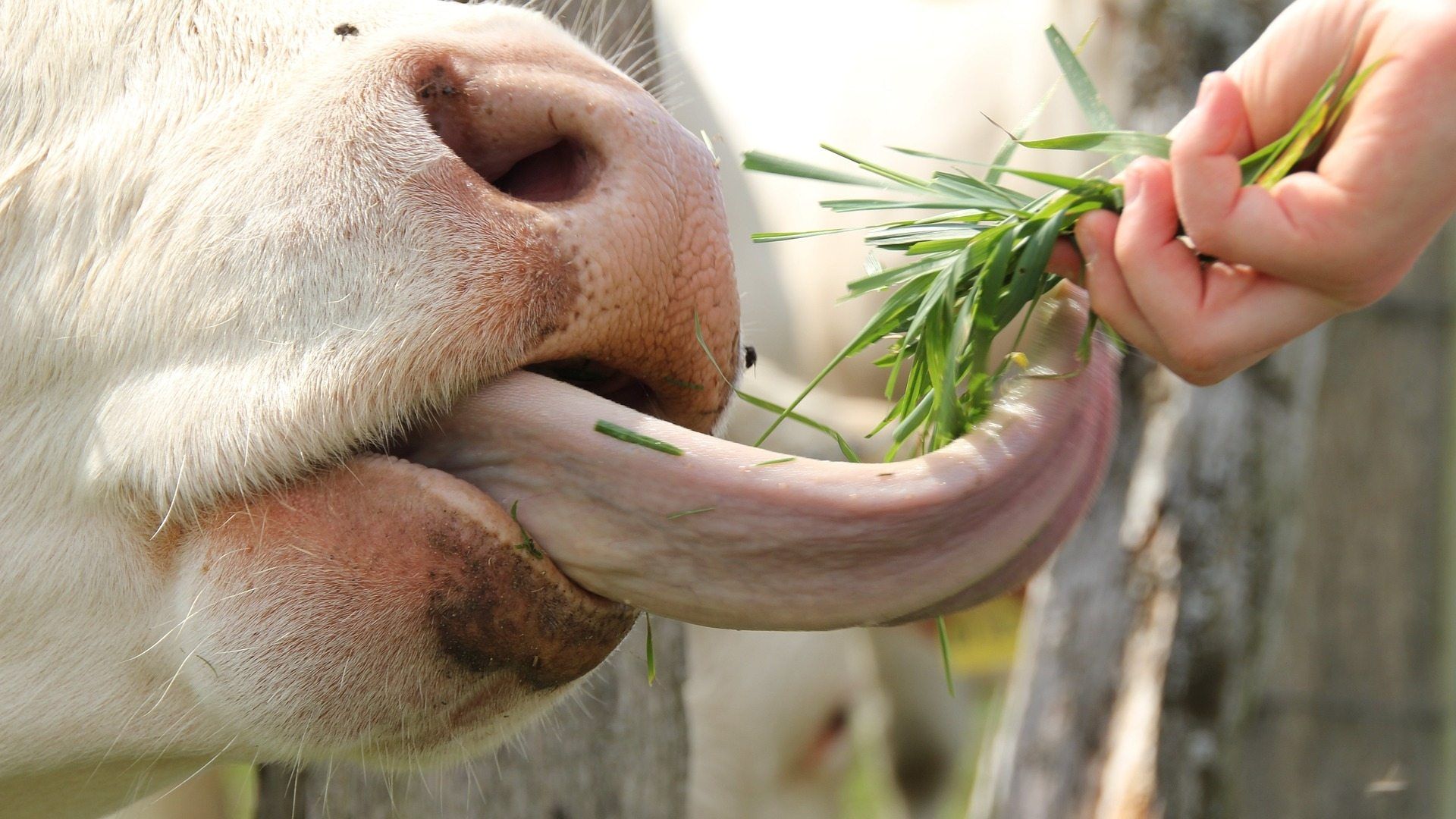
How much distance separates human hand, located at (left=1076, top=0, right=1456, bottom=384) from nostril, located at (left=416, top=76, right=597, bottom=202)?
0.40 meters

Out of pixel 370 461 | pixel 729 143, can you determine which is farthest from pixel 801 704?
pixel 370 461

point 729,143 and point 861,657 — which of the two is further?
point 861,657

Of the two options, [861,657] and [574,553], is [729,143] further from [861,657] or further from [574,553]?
[574,553]

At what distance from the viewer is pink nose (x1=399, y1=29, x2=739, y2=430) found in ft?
3.43

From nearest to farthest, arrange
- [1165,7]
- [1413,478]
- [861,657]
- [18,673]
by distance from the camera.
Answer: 1. [18,673]
2. [1165,7]
3. [861,657]
4. [1413,478]

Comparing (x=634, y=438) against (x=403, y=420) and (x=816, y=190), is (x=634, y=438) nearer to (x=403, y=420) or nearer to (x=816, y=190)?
(x=403, y=420)

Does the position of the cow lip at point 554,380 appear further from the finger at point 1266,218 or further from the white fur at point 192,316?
the finger at point 1266,218

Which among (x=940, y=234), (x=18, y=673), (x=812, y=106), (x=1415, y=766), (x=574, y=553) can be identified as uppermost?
(x=940, y=234)

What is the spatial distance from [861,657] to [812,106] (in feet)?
4.65

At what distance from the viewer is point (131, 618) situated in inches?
44.1

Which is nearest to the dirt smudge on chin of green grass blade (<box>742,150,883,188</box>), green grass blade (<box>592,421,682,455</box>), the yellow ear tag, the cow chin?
the cow chin

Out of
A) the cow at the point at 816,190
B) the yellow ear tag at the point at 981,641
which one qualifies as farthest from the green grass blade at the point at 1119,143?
the yellow ear tag at the point at 981,641

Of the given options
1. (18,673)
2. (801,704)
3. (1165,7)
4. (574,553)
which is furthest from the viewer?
(801,704)

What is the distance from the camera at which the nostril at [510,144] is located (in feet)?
3.45
